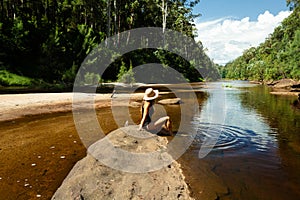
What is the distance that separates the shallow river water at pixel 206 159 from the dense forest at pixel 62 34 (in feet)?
63.4

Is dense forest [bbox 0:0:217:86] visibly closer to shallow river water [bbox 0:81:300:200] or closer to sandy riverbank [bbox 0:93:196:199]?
sandy riverbank [bbox 0:93:196:199]

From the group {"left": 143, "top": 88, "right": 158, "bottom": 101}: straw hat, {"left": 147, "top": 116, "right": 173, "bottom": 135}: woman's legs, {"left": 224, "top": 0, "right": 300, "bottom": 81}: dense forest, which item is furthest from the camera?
{"left": 224, "top": 0, "right": 300, "bottom": 81}: dense forest

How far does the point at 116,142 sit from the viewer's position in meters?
5.63

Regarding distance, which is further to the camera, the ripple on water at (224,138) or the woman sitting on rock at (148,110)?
the ripple on water at (224,138)

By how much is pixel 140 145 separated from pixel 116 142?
65cm

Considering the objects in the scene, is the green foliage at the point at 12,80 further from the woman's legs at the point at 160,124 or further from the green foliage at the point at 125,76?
the woman's legs at the point at 160,124

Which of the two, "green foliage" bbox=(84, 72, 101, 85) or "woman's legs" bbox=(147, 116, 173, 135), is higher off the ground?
"green foliage" bbox=(84, 72, 101, 85)

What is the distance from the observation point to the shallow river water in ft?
15.0

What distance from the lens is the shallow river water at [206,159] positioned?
4586 millimetres

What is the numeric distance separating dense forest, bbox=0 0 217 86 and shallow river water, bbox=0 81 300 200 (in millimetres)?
19330

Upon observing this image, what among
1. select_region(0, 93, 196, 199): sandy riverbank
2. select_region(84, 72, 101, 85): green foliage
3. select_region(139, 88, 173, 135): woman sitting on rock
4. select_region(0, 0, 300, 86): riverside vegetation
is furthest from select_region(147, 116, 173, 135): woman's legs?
select_region(84, 72, 101, 85): green foliage

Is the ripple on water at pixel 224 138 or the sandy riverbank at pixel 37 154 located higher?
the sandy riverbank at pixel 37 154

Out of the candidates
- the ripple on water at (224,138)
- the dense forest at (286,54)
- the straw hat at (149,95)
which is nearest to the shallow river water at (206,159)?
the ripple on water at (224,138)

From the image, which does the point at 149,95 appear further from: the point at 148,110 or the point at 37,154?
the point at 37,154
